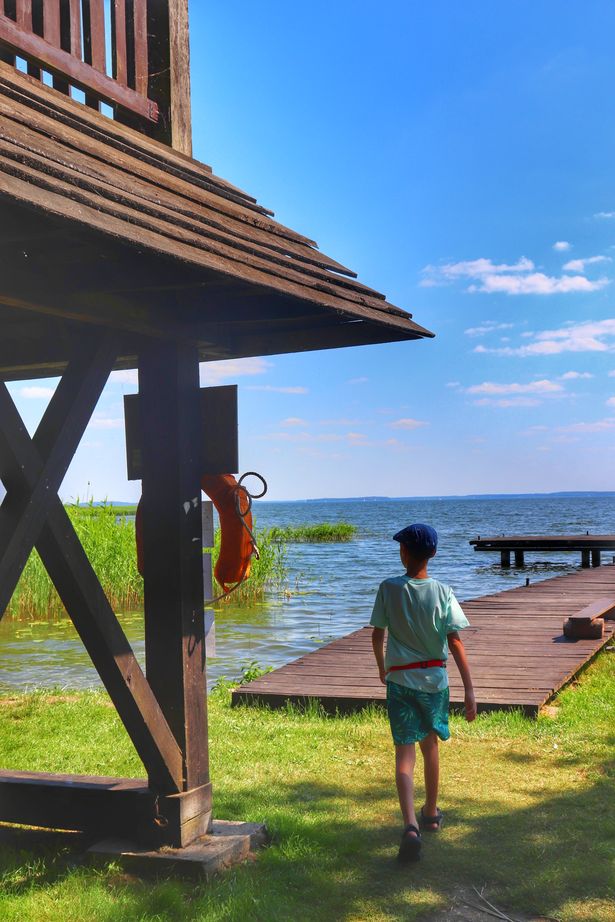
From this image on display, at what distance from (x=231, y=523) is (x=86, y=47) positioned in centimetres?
236

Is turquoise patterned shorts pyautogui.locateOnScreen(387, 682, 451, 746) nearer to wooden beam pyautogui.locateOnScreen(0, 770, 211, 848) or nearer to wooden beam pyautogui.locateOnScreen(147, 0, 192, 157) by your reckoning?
wooden beam pyautogui.locateOnScreen(0, 770, 211, 848)

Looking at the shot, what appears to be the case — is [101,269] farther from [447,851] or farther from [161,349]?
[447,851]

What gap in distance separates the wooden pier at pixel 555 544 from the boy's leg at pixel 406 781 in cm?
2533

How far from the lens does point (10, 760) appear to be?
6.46 m

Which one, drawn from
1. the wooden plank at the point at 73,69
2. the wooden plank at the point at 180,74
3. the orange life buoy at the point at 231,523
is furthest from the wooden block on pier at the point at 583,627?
the wooden plank at the point at 73,69

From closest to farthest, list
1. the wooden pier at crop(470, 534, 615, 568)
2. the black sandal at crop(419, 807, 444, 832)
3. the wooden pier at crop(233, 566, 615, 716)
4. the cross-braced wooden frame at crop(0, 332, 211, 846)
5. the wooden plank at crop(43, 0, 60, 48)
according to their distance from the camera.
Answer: the cross-braced wooden frame at crop(0, 332, 211, 846) < the wooden plank at crop(43, 0, 60, 48) < the black sandal at crop(419, 807, 444, 832) < the wooden pier at crop(233, 566, 615, 716) < the wooden pier at crop(470, 534, 615, 568)

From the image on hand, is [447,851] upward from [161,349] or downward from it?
downward

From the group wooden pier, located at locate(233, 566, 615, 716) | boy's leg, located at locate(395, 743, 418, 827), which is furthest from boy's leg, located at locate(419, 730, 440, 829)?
wooden pier, located at locate(233, 566, 615, 716)

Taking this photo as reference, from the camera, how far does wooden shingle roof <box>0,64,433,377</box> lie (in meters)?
2.78

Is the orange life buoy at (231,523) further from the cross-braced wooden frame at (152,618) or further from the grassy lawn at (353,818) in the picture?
the grassy lawn at (353,818)

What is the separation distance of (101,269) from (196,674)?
6.12ft

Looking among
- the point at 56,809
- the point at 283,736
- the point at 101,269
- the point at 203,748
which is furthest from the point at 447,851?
the point at 101,269

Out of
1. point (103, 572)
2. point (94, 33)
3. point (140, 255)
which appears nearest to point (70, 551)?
point (140, 255)

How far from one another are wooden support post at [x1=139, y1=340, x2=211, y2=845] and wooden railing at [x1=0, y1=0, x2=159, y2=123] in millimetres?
1304
